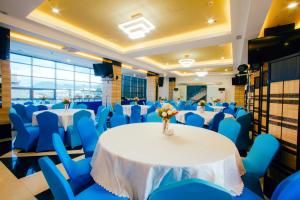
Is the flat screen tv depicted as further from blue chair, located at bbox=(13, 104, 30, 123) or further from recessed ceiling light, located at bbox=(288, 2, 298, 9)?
recessed ceiling light, located at bbox=(288, 2, 298, 9)

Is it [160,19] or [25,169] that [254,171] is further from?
[160,19]

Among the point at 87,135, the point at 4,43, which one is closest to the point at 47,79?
the point at 4,43

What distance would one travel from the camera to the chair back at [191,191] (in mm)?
670

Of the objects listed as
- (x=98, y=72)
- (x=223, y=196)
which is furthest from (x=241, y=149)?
(x=98, y=72)

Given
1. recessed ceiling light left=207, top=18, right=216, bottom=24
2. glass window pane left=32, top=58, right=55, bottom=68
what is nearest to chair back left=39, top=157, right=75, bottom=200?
recessed ceiling light left=207, top=18, right=216, bottom=24

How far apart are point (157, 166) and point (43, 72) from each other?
10.8m

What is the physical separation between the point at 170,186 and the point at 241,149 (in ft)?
12.0

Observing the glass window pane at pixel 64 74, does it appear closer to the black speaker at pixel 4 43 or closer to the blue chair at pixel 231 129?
the black speaker at pixel 4 43

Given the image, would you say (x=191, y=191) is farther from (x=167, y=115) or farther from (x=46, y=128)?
(x=46, y=128)

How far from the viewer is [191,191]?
697mm

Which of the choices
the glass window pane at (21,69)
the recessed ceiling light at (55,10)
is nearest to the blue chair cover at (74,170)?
the recessed ceiling light at (55,10)

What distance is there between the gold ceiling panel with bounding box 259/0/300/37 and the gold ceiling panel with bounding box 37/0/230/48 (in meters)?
0.90

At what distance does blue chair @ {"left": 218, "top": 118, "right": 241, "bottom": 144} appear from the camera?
7.45 ft

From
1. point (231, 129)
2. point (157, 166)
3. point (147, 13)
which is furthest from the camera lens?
point (147, 13)
